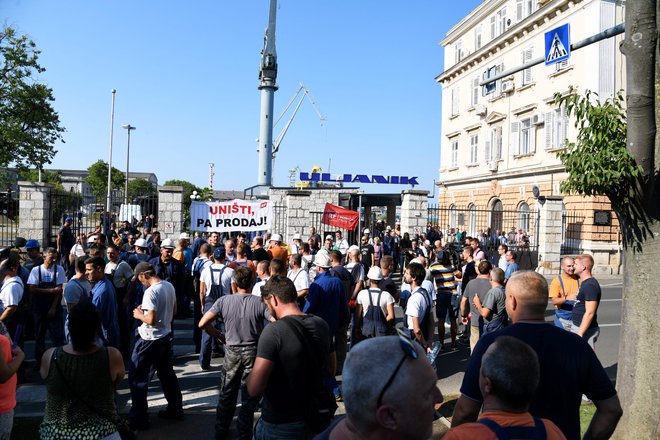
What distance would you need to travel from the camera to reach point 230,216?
14.9 m

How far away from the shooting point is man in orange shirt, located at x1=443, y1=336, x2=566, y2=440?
2346mm

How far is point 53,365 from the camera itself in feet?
11.3

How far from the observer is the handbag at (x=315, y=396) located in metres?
3.68

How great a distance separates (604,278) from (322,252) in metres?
18.3

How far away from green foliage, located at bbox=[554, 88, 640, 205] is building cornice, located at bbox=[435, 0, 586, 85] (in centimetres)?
2405

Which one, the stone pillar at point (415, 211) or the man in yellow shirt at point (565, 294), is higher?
the stone pillar at point (415, 211)

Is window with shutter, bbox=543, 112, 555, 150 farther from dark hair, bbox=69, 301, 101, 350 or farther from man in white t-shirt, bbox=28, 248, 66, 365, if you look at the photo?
dark hair, bbox=69, 301, 101, 350

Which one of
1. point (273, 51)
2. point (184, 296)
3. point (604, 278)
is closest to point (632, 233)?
point (184, 296)

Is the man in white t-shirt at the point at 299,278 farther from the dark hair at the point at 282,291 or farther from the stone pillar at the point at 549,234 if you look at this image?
the stone pillar at the point at 549,234

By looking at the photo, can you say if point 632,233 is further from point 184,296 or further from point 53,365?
point 184,296

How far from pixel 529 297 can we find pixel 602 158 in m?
2.30

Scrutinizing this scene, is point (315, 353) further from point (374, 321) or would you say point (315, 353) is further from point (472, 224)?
point (472, 224)

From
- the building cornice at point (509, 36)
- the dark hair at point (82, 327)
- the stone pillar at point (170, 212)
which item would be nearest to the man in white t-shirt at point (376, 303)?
the dark hair at point (82, 327)

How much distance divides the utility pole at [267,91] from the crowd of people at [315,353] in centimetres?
3471
